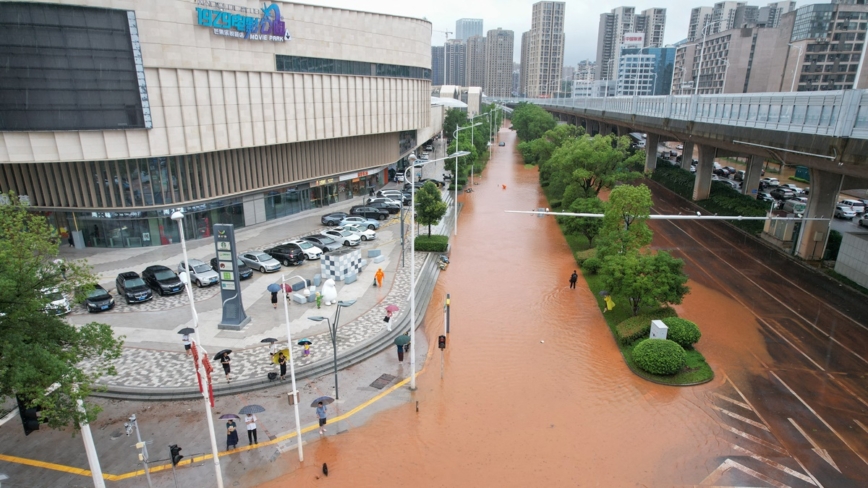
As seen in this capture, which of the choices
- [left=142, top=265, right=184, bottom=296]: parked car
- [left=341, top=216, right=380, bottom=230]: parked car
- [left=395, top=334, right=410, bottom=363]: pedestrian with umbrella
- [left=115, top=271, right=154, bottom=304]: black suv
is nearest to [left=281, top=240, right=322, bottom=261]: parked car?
[left=341, top=216, right=380, bottom=230]: parked car

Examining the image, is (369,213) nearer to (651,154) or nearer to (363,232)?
(363,232)

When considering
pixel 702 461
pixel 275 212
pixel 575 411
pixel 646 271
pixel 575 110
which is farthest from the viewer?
pixel 575 110

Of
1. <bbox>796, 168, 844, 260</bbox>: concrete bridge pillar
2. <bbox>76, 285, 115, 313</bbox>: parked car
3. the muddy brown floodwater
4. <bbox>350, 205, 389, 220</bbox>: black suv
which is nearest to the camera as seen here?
the muddy brown floodwater

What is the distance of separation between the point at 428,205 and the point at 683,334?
761 inches

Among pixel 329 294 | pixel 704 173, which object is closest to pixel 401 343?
pixel 329 294

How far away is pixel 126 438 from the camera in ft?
52.4

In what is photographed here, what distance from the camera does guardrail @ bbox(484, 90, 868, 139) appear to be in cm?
2159

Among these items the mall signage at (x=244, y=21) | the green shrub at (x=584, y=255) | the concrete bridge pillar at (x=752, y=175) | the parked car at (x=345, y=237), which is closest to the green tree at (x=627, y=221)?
the green shrub at (x=584, y=255)

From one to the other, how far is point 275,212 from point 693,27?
18901 cm

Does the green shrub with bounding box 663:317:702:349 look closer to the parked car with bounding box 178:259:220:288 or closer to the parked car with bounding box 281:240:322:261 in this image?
the parked car with bounding box 281:240:322:261

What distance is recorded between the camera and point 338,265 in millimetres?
28156

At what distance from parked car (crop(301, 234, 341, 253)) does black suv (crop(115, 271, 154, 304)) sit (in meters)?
10.8

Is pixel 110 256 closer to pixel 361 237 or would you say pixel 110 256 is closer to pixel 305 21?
pixel 361 237

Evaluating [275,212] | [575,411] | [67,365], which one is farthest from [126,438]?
[275,212]
